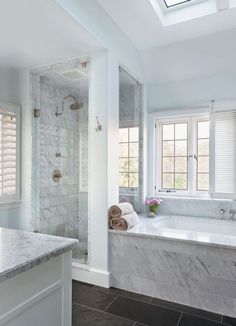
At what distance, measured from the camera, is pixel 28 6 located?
1.91m

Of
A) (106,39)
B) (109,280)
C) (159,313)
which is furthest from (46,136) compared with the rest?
(159,313)

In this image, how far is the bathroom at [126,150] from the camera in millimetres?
2162

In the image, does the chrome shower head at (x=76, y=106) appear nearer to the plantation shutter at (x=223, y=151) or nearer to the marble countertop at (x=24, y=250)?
the plantation shutter at (x=223, y=151)

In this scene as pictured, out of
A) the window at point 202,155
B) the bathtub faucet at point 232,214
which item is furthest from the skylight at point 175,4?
the bathtub faucet at point 232,214

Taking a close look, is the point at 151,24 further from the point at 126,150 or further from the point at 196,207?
the point at 196,207

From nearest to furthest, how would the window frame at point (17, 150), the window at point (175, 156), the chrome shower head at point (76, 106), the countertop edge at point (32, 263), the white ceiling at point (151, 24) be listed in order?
the countertop edge at point (32, 263) < the white ceiling at point (151, 24) < the window frame at point (17, 150) < the chrome shower head at point (76, 106) < the window at point (175, 156)

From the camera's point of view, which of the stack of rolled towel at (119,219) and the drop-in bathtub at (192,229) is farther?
the stack of rolled towel at (119,219)

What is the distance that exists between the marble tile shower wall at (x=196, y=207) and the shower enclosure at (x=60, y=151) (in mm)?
1210

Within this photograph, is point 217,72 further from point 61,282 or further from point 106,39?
point 61,282

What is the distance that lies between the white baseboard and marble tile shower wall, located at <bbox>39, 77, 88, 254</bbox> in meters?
0.43

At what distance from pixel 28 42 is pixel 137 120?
165 cm

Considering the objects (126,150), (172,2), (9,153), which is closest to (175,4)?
(172,2)

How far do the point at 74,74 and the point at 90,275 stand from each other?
2.23 meters

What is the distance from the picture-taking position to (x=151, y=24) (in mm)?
2727
